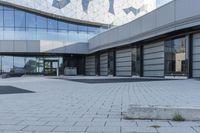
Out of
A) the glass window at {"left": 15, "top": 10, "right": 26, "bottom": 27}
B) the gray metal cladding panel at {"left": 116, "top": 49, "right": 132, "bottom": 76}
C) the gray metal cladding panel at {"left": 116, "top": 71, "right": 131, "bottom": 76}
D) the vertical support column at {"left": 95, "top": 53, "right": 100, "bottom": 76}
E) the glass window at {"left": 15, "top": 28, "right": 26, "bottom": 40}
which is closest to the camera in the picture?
the gray metal cladding panel at {"left": 116, "top": 49, "right": 132, "bottom": 76}

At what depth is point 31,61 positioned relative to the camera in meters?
51.1

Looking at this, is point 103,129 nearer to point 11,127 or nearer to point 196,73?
point 11,127

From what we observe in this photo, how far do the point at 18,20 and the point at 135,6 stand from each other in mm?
20001

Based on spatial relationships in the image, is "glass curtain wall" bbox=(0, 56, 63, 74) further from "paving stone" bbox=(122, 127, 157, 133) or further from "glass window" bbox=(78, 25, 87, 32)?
"paving stone" bbox=(122, 127, 157, 133)

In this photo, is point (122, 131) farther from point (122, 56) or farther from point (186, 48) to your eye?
point (122, 56)

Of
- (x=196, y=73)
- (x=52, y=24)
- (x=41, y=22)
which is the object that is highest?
(x=41, y=22)

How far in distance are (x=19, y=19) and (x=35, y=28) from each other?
2.92 m

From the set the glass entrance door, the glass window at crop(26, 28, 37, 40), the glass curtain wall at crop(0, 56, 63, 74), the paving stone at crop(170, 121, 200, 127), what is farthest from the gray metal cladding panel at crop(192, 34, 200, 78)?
the glass entrance door

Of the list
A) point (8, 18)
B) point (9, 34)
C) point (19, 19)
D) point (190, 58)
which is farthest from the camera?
point (19, 19)

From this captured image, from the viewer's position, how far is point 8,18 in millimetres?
48812

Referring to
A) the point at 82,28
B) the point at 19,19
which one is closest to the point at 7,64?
the point at 19,19

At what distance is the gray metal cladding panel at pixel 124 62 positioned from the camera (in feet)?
118

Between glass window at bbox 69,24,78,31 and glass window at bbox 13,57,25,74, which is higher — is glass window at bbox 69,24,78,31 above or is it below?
above

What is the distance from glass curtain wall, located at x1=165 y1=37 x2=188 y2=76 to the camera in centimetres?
2480
